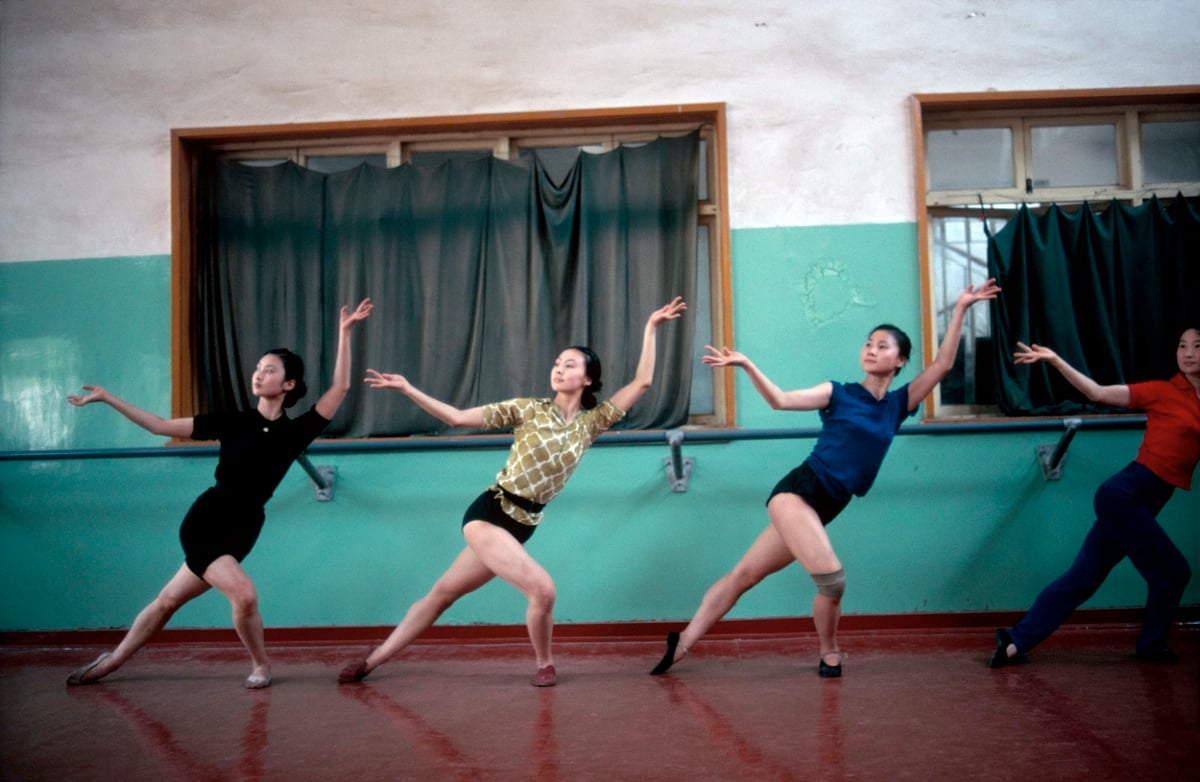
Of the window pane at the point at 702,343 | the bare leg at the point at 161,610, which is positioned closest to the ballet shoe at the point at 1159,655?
the window pane at the point at 702,343

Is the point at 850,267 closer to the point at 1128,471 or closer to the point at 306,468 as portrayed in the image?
the point at 1128,471

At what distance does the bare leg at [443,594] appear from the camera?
350 cm

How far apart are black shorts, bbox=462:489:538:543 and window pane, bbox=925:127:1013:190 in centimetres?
279

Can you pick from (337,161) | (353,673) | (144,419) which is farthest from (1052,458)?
(144,419)

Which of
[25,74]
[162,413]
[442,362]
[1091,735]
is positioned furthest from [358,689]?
[25,74]

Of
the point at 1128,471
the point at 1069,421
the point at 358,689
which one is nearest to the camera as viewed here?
the point at 358,689

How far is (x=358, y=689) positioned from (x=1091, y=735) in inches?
97.2

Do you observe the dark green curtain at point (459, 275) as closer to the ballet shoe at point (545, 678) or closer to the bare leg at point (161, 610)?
the bare leg at point (161, 610)

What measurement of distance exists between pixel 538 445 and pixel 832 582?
1193 mm

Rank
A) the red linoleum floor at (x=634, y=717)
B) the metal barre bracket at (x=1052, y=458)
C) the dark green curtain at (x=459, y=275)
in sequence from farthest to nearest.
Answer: the dark green curtain at (x=459, y=275) → the metal barre bracket at (x=1052, y=458) → the red linoleum floor at (x=634, y=717)

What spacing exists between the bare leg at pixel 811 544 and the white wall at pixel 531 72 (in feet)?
5.40

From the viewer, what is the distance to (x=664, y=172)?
461 cm

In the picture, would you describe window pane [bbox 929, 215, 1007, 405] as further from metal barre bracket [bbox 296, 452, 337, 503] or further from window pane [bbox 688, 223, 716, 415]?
metal barre bracket [bbox 296, 452, 337, 503]

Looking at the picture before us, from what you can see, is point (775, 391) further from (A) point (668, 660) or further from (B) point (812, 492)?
(A) point (668, 660)
